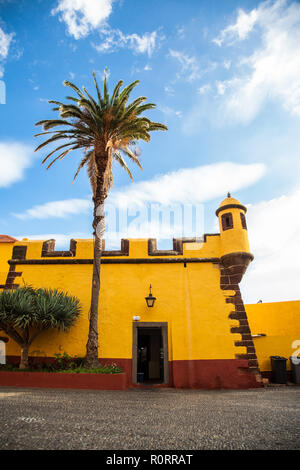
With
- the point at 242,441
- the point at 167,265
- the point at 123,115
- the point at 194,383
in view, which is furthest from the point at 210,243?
the point at 242,441

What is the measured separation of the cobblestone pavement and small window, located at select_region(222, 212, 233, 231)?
258 inches

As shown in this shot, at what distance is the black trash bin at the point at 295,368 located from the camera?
35.6 ft

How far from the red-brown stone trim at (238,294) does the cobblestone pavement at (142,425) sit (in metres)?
3.96

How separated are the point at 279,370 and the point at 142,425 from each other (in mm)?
8943

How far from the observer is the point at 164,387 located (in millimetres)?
9773

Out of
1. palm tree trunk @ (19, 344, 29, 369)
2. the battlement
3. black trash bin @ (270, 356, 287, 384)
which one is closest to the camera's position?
palm tree trunk @ (19, 344, 29, 369)

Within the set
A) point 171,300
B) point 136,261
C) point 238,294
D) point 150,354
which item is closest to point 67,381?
point 171,300

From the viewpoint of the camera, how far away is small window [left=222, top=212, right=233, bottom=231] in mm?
11219

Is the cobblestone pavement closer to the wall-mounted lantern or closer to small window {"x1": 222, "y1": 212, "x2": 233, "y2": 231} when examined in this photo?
the wall-mounted lantern

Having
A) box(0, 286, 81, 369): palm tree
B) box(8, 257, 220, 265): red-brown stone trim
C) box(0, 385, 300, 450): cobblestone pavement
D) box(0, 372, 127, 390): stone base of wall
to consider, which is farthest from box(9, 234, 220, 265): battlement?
box(0, 385, 300, 450): cobblestone pavement

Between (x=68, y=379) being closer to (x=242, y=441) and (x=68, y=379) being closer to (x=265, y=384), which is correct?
(x=242, y=441)

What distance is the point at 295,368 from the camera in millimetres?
11023

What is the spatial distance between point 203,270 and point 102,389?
552cm

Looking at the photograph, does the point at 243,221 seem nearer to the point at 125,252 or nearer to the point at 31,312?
the point at 125,252
